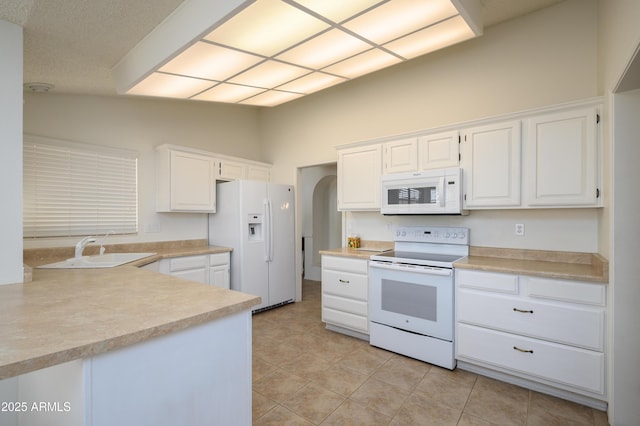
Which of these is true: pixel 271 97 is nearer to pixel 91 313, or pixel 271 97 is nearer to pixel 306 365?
pixel 306 365

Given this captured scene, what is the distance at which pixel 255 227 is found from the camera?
13.9 ft

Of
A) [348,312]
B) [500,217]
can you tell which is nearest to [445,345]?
[348,312]

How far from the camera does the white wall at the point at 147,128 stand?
3152 mm

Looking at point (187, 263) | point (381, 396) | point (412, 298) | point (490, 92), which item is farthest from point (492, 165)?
point (187, 263)

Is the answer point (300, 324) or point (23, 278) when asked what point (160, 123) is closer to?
point (23, 278)

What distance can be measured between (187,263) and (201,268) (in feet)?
0.63

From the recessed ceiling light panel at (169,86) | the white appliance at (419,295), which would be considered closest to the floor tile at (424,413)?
the white appliance at (419,295)

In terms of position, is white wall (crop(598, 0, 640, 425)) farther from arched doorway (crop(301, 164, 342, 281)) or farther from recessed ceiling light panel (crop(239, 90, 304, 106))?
arched doorway (crop(301, 164, 342, 281))

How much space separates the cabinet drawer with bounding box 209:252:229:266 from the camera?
389 cm

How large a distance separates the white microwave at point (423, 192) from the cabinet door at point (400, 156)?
10 centimetres

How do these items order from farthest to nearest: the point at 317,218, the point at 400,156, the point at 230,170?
the point at 317,218
the point at 230,170
the point at 400,156

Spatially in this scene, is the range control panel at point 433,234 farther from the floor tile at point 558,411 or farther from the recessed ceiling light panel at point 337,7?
the recessed ceiling light panel at point 337,7

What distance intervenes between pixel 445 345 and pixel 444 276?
0.57 meters

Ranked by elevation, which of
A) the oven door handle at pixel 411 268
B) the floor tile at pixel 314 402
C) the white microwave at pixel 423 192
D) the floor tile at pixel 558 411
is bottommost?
the floor tile at pixel 314 402
